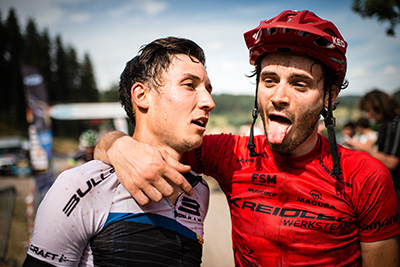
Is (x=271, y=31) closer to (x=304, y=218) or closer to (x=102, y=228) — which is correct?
(x=304, y=218)

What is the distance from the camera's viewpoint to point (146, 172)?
139 centimetres

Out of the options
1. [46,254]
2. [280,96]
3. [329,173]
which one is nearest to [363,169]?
[329,173]

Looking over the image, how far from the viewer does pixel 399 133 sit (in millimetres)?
3982

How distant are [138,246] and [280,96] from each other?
153cm

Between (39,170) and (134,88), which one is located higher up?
(134,88)

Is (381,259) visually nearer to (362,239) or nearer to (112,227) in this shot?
(362,239)

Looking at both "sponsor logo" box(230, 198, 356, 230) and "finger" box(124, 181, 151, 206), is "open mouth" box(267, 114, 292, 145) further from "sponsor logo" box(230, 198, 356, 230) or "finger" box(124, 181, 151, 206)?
"finger" box(124, 181, 151, 206)

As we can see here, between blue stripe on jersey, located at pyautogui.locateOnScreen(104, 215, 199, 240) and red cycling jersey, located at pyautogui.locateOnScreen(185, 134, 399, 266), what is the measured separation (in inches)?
19.0

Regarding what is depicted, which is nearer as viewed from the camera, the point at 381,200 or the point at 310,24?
the point at 381,200

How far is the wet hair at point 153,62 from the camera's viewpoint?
6.42 ft

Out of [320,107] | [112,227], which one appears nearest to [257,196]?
[320,107]

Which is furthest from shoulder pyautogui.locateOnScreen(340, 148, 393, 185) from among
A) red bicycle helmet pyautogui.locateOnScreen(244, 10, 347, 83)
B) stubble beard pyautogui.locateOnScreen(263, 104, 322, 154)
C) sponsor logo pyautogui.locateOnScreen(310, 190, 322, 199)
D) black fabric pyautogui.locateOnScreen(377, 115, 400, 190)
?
black fabric pyautogui.locateOnScreen(377, 115, 400, 190)

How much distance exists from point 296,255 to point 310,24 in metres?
1.83

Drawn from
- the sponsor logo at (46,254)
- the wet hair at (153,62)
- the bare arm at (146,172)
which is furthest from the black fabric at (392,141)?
the sponsor logo at (46,254)
